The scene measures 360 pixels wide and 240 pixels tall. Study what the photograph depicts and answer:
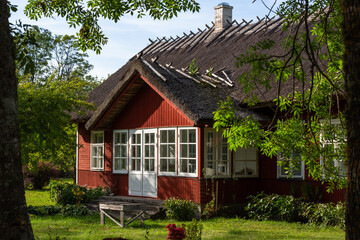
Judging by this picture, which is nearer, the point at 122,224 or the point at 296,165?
the point at 296,165

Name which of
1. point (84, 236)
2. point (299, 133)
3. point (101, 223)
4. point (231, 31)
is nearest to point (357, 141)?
point (299, 133)

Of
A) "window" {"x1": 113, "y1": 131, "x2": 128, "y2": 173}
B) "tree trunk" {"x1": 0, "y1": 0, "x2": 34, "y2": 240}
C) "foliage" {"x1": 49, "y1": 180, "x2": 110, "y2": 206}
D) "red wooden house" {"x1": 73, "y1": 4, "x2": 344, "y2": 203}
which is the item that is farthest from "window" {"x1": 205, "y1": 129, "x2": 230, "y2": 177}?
"tree trunk" {"x1": 0, "y1": 0, "x2": 34, "y2": 240}

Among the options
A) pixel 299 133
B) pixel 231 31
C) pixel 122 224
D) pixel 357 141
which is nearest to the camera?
pixel 357 141

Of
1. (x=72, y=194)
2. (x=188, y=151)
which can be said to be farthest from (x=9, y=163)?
(x=72, y=194)

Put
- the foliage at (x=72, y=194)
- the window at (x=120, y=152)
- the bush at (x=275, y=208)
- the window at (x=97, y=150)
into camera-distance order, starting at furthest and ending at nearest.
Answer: the window at (x=97, y=150) < the window at (x=120, y=152) < the foliage at (x=72, y=194) < the bush at (x=275, y=208)

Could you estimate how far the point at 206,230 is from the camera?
36.6 ft

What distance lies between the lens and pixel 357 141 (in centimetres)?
366

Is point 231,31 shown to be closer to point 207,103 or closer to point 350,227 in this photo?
point 207,103

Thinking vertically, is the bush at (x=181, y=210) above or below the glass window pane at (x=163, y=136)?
below

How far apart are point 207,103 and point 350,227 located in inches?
395

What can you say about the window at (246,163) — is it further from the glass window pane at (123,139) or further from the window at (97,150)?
the window at (97,150)

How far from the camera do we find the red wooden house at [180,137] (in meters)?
13.7

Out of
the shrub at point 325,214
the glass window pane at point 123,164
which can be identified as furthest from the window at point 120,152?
the shrub at point 325,214

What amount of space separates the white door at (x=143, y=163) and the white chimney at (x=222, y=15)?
6.64m
